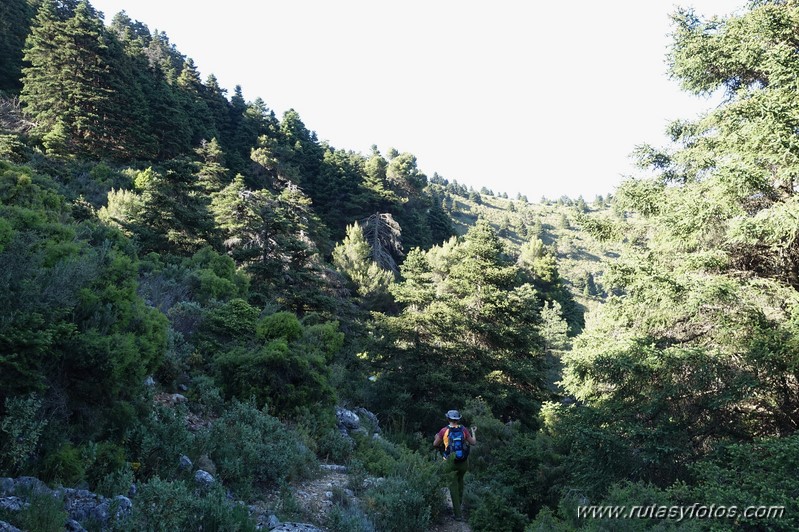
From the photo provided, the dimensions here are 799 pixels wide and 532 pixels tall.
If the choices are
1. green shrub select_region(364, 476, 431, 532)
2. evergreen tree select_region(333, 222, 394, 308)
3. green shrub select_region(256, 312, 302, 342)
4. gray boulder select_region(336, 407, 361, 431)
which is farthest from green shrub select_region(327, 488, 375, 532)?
evergreen tree select_region(333, 222, 394, 308)

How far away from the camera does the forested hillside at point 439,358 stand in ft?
13.9

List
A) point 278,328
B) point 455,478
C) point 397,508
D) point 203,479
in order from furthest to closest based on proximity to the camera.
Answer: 1. point 278,328
2. point 455,478
3. point 397,508
4. point 203,479

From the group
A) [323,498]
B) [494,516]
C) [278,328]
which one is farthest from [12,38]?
[494,516]

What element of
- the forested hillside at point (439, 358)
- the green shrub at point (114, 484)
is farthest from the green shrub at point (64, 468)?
the green shrub at point (114, 484)

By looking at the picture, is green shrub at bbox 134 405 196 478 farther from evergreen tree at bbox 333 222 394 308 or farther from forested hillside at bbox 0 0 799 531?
evergreen tree at bbox 333 222 394 308

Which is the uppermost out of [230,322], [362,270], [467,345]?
[362,270]

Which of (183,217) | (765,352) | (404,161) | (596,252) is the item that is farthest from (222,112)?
(596,252)

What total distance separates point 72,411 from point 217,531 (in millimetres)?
1861

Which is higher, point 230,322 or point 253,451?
point 230,322

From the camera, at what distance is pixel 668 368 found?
22.2 feet

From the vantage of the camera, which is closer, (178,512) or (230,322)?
(178,512)

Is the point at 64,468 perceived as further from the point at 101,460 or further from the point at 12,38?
the point at 12,38

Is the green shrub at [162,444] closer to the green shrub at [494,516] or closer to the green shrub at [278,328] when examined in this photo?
the green shrub at [278,328]

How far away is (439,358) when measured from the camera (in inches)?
614
